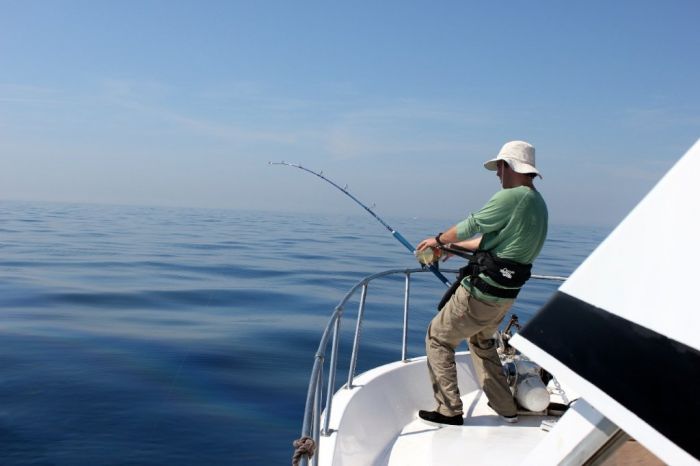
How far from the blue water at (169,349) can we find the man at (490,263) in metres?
1.49

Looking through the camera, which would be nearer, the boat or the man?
the boat

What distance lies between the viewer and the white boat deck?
3445 millimetres

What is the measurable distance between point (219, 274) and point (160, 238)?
466 inches

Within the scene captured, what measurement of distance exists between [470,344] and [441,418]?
0.52m

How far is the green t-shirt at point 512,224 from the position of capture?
3.42 m

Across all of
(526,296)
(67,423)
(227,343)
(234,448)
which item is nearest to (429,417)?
(234,448)

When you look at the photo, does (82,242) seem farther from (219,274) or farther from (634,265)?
(634,265)

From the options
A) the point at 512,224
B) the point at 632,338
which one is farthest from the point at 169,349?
the point at 632,338

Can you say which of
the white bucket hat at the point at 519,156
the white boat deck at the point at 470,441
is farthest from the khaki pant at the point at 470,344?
the white bucket hat at the point at 519,156

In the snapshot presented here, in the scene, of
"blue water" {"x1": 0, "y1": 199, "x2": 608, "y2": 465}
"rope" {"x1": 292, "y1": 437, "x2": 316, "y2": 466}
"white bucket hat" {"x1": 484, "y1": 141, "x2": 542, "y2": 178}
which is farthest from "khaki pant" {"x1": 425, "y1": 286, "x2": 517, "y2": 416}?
"rope" {"x1": 292, "y1": 437, "x2": 316, "y2": 466}

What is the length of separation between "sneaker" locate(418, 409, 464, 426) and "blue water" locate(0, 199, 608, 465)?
1.20m

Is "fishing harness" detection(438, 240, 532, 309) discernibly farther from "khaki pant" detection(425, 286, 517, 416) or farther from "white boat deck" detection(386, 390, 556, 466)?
"white boat deck" detection(386, 390, 556, 466)

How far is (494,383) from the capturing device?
4.12 m

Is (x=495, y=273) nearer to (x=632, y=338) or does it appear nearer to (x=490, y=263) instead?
(x=490, y=263)
